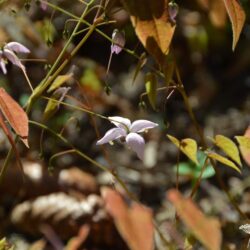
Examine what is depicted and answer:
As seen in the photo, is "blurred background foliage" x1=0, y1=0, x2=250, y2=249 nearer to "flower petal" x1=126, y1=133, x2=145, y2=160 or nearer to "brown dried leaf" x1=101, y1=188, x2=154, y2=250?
"flower petal" x1=126, y1=133, x2=145, y2=160

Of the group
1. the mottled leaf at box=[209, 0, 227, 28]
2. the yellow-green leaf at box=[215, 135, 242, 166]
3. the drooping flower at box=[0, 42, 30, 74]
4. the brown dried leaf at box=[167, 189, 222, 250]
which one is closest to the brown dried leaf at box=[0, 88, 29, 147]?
the drooping flower at box=[0, 42, 30, 74]

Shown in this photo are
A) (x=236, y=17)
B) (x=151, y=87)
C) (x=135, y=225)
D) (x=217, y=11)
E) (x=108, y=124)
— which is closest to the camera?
(x=135, y=225)

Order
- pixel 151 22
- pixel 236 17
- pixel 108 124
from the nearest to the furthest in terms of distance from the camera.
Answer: pixel 151 22 → pixel 236 17 → pixel 108 124

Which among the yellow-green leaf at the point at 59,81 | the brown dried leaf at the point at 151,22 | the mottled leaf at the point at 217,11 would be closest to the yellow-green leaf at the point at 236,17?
the brown dried leaf at the point at 151,22

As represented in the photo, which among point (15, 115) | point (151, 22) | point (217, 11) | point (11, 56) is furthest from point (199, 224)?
point (217, 11)

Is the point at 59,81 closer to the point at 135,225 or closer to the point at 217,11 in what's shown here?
the point at 135,225

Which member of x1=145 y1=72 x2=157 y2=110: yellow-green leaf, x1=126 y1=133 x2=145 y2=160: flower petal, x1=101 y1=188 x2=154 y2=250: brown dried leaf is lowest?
x1=126 y1=133 x2=145 y2=160: flower petal
